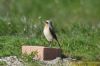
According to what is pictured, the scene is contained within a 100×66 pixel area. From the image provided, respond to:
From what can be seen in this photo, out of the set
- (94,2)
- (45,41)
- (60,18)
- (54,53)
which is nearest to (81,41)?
(45,41)

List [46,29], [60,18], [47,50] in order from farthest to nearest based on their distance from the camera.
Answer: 1. [60,18]
2. [46,29]
3. [47,50]

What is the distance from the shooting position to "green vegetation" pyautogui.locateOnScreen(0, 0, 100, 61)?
47.8 feet

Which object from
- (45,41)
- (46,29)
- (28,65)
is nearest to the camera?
(28,65)

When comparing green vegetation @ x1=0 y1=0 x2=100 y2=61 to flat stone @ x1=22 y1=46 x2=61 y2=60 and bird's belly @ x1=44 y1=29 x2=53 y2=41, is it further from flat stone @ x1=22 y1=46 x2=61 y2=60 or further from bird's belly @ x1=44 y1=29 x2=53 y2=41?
bird's belly @ x1=44 y1=29 x2=53 y2=41

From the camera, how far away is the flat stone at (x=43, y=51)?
517 inches

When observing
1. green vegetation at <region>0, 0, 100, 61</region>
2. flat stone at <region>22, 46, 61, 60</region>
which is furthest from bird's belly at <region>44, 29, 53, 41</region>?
flat stone at <region>22, 46, 61, 60</region>

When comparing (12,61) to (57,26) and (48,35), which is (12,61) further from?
(57,26)

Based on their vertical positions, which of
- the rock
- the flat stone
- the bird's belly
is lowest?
the rock

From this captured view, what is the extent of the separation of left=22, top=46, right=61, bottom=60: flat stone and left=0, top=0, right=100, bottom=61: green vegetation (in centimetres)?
28

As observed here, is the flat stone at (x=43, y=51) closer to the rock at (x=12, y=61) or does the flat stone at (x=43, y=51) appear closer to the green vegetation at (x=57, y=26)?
the green vegetation at (x=57, y=26)

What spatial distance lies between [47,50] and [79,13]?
24.8 ft

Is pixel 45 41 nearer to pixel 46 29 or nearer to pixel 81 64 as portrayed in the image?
pixel 46 29

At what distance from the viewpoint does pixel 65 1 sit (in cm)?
2144

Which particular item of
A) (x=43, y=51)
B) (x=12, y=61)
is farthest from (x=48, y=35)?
(x=12, y=61)
